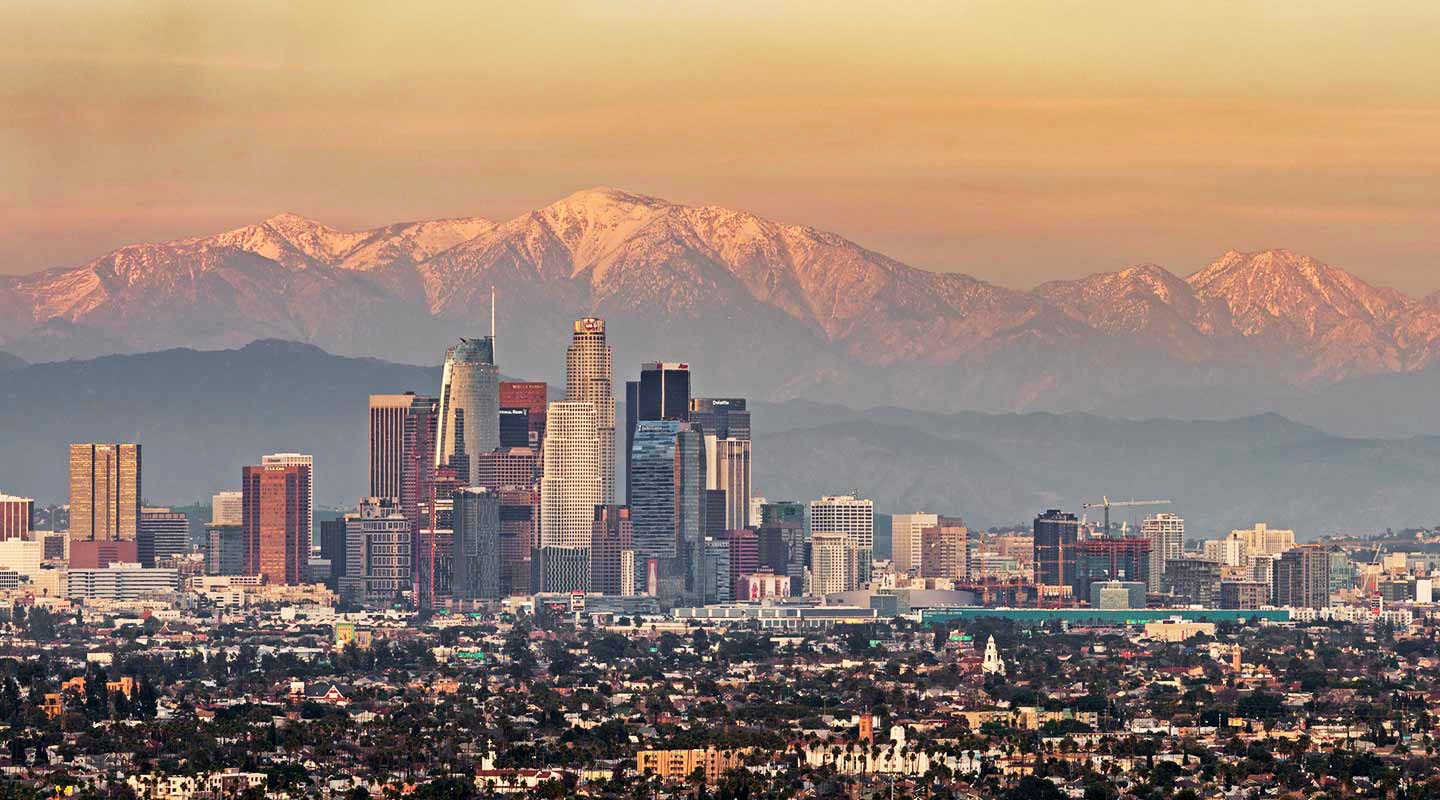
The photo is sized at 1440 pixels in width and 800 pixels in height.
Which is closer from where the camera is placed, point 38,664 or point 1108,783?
point 1108,783

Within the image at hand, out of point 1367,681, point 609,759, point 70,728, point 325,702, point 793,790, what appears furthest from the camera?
point 1367,681

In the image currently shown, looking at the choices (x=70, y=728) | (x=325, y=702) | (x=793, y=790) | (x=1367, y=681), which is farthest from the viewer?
(x=1367, y=681)

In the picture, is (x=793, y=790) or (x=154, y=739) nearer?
(x=793, y=790)

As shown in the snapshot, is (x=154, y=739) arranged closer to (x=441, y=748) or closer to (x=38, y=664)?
(x=441, y=748)

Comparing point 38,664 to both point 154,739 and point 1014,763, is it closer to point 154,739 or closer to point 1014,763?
point 154,739

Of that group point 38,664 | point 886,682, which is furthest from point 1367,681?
point 38,664

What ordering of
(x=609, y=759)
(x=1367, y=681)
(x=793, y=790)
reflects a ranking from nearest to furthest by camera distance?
(x=793, y=790)
(x=609, y=759)
(x=1367, y=681)

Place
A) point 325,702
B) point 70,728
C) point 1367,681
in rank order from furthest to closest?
point 1367,681, point 325,702, point 70,728

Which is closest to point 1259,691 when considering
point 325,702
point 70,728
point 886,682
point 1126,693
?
point 1126,693

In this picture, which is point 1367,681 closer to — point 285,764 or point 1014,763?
point 1014,763
